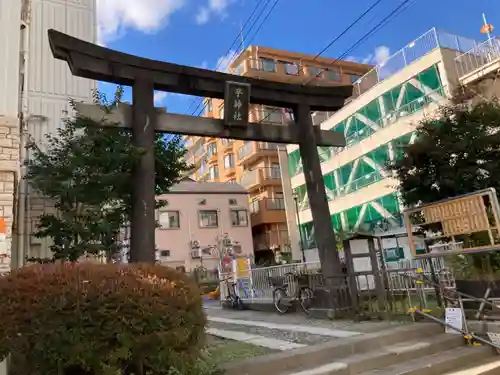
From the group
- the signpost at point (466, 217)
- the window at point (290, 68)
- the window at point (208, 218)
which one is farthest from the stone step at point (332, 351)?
the window at point (290, 68)

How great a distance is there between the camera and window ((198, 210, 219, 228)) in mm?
28914

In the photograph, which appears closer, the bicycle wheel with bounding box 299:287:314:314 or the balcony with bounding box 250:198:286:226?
the bicycle wheel with bounding box 299:287:314:314

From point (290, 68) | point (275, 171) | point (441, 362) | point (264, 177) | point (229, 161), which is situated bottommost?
point (441, 362)

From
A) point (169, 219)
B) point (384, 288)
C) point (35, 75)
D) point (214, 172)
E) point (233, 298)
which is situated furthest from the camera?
point (214, 172)

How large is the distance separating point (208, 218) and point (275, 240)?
5.63 metres

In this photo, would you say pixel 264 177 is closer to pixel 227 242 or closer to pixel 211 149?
pixel 227 242

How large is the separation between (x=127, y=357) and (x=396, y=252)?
16.4 metres

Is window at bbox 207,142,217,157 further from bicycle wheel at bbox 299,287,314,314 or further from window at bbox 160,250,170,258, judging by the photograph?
bicycle wheel at bbox 299,287,314,314

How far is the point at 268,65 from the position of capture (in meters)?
34.3

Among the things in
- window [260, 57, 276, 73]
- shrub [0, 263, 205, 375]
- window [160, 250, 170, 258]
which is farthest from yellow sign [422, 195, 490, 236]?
window [260, 57, 276, 73]

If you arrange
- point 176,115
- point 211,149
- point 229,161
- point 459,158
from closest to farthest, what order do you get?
point 176,115 < point 459,158 < point 229,161 < point 211,149

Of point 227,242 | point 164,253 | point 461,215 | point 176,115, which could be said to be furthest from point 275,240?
point 461,215

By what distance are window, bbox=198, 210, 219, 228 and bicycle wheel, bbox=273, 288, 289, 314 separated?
60.9 ft

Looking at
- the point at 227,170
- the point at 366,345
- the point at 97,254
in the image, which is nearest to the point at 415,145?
the point at 366,345
